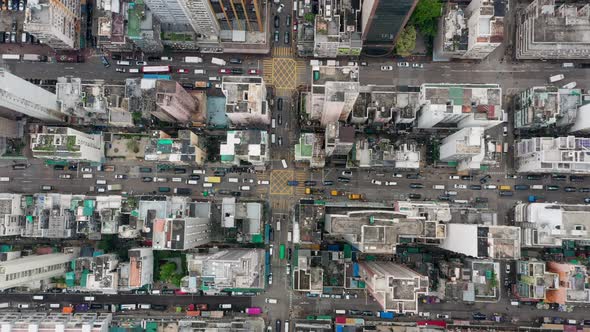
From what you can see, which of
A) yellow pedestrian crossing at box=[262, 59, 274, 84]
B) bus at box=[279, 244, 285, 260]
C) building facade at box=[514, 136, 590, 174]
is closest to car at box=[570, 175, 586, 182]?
building facade at box=[514, 136, 590, 174]

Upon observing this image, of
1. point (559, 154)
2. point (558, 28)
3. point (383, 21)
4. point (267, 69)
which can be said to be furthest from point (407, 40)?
point (559, 154)

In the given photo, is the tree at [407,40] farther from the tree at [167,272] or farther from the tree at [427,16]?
the tree at [167,272]

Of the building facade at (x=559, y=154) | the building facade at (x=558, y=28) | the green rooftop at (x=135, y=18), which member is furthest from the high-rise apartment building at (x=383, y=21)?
the green rooftop at (x=135, y=18)

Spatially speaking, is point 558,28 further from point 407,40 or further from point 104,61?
point 104,61

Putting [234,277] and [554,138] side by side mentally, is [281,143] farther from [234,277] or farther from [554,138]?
[554,138]

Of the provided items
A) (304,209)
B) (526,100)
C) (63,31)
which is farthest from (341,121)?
(63,31)
